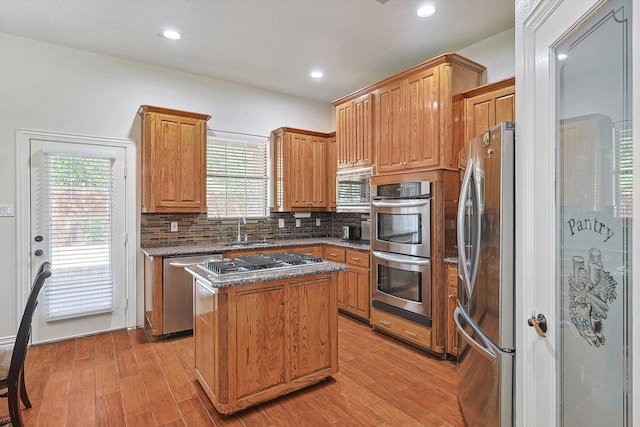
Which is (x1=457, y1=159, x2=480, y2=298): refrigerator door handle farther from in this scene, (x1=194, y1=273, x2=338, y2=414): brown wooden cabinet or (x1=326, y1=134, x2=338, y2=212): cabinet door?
(x1=326, y1=134, x2=338, y2=212): cabinet door

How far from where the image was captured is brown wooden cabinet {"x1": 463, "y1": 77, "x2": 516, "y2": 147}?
291cm

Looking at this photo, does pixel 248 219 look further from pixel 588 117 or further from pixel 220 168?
pixel 588 117

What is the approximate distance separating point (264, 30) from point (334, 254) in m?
2.68

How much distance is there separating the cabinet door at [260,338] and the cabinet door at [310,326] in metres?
0.09

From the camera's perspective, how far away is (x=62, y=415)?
7.32 ft

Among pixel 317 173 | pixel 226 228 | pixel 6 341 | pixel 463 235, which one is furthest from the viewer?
pixel 317 173

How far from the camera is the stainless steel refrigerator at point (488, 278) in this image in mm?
1597

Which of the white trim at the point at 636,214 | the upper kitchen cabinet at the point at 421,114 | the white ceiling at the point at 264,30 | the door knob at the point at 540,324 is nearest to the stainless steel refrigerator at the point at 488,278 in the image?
the door knob at the point at 540,324

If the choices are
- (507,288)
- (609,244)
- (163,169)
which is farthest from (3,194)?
(609,244)

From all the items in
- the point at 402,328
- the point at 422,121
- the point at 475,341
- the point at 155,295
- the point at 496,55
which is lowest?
the point at 402,328

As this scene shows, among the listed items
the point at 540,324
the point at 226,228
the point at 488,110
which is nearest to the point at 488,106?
the point at 488,110

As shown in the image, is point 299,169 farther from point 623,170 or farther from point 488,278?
point 623,170

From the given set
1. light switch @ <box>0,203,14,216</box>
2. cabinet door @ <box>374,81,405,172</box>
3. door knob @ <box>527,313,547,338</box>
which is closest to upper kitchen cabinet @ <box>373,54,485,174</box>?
cabinet door @ <box>374,81,405,172</box>

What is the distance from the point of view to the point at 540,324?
1.33 meters
